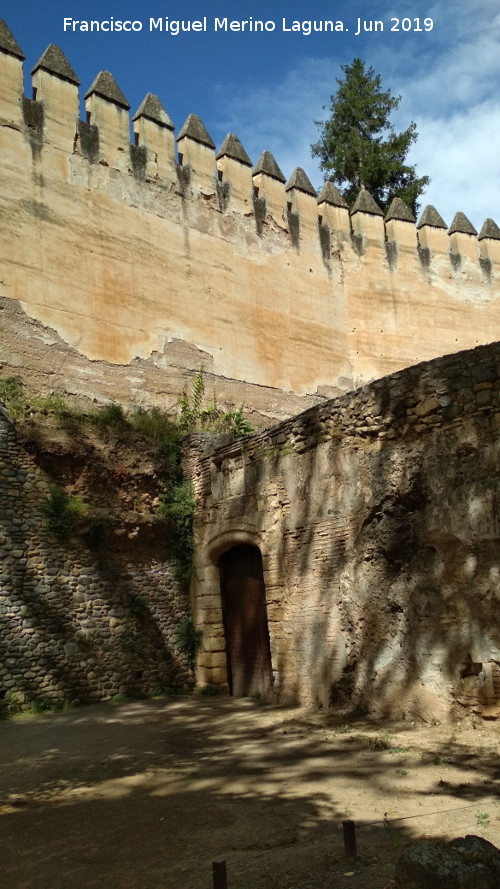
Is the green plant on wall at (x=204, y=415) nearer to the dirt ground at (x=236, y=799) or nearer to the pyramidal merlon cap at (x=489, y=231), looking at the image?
the dirt ground at (x=236, y=799)

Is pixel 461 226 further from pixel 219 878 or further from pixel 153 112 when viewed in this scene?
pixel 219 878

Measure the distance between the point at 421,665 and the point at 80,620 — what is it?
4922 millimetres

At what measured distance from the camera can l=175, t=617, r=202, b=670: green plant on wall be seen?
422 inches

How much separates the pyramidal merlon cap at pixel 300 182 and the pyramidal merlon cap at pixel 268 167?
17.9 inches

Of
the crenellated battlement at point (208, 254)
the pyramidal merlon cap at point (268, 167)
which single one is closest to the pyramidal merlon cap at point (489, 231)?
the crenellated battlement at point (208, 254)

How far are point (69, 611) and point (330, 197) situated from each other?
12883 mm

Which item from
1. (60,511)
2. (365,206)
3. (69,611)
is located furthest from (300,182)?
(69,611)

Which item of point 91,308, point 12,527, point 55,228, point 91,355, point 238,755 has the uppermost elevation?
point 55,228

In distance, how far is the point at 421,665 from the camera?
6910 millimetres

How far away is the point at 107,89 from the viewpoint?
1378 cm

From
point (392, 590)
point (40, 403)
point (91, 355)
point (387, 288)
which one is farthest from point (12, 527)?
point (387, 288)

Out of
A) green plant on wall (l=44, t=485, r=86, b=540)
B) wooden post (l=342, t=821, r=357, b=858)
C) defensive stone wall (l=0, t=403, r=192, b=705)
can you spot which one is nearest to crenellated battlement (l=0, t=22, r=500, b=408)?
green plant on wall (l=44, t=485, r=86, b=540)

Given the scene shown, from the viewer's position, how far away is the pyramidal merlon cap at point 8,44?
12.5 metres

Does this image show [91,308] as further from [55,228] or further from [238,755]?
[238,755]
